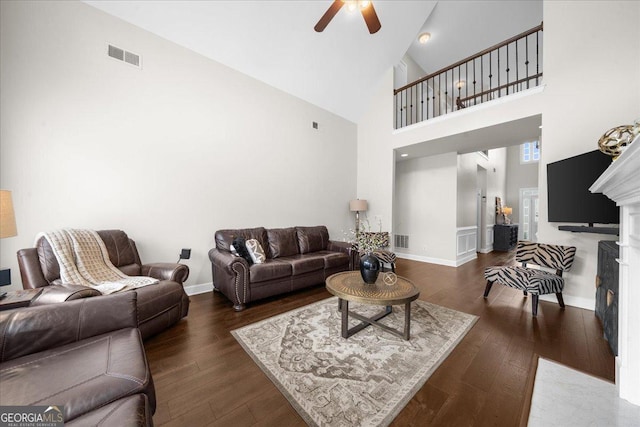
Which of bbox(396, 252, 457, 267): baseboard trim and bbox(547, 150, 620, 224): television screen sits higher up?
bbox(547, 150, 620, 224): television screen

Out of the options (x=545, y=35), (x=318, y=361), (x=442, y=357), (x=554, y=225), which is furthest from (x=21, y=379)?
(x=545, y=35)

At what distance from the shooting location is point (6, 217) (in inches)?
66.3

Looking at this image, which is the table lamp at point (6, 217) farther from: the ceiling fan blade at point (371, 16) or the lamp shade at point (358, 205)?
the lamp shade at point (358, 205)

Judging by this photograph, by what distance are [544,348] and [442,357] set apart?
39.1 inches

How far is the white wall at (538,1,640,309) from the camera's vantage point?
266cm

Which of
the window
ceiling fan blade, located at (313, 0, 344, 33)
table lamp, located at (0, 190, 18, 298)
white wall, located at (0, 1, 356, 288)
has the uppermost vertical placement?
ceiling fan blade, located at (313, 0, 344, 33)

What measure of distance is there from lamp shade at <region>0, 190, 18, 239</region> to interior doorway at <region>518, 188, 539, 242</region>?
12.2m

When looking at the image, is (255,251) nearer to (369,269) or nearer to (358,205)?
(369,269)

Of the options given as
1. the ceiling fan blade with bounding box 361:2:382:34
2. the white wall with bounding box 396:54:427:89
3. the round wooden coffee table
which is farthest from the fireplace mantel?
the white wall with bounding box 396:54:427:89

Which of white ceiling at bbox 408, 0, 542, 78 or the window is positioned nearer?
white ceiling at bbox 408, 0, 542, 78

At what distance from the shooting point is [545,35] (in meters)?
3.18

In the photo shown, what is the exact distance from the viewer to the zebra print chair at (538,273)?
8.82 ft

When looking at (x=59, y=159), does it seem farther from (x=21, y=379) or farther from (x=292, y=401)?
(x=292, y=401)

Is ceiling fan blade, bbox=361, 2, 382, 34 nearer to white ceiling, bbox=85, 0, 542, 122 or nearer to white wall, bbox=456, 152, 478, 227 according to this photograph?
white ceiling, bbox=85, 0, 542, 122
